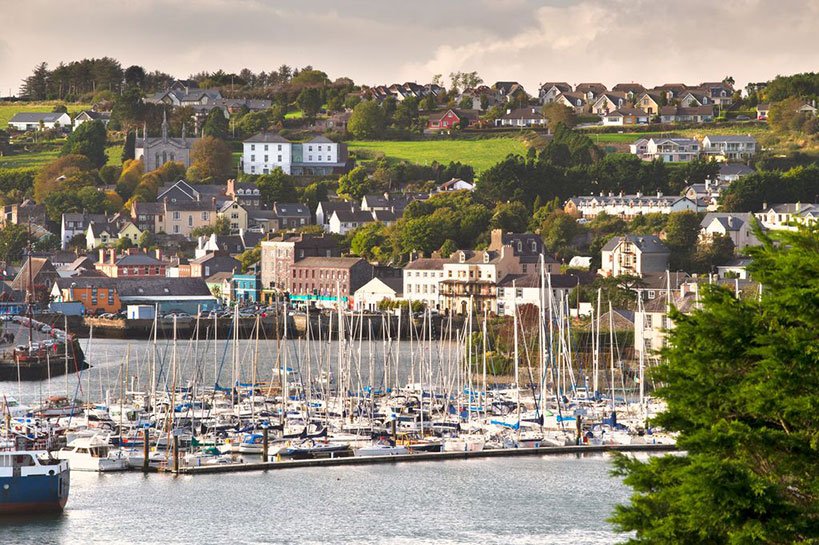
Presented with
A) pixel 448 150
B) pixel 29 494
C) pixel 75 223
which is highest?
pixel 448 150

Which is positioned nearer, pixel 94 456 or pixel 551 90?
pixel 94 456

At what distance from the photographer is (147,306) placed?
65.2 metres

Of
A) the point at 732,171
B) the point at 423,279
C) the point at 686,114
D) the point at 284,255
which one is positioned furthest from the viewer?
the point at 686,114

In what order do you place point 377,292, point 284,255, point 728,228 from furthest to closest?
point 284,255, point 728,228, point 377,292

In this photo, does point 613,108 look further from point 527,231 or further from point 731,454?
point 731,454

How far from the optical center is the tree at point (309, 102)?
4227 inches

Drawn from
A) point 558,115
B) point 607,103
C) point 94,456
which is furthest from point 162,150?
point 94,456

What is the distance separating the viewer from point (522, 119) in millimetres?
104062

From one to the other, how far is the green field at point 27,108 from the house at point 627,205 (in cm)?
3812

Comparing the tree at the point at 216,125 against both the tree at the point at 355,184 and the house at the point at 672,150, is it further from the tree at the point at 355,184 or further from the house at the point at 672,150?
the house at the point at 672,150

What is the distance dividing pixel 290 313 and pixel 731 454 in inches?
2075

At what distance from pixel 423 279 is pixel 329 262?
4.94 metres

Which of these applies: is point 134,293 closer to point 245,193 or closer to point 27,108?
point 245,193

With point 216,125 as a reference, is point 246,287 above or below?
below
